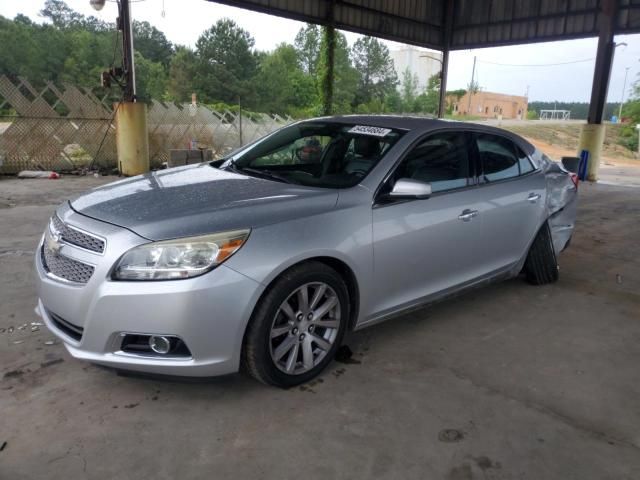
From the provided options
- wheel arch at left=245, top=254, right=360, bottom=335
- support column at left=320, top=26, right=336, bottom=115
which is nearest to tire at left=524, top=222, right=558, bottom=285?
wheel arch at left=245, top=254, right=360, bottom=335

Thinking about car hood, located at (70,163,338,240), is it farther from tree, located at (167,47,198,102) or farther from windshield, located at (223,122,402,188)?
tree, located at (167,47,198,102)

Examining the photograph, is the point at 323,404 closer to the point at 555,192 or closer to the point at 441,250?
the point at 441,250

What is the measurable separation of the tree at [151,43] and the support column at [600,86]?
6259cm

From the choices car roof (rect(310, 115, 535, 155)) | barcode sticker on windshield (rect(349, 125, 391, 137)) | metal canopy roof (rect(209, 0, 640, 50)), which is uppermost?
metal canopy roof (rect(209, 0, 640, 50))

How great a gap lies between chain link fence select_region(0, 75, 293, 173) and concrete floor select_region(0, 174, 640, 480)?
8.34 meters

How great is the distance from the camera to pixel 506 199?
374 centimetres

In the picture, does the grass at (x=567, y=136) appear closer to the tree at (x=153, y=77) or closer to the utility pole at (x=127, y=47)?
the utility pole at (x=127, y=47)

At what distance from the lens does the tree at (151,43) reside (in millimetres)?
66250

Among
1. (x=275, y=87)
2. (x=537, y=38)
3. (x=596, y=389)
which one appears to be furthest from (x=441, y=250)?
(x=275, y=87)

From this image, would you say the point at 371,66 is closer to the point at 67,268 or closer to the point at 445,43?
the point at 445,43

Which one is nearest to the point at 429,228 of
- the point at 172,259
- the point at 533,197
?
the point at 533,197

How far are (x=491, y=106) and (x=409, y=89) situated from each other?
20.9m

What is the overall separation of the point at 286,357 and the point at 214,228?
792 millimetres

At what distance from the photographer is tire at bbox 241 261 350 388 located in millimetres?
2459
